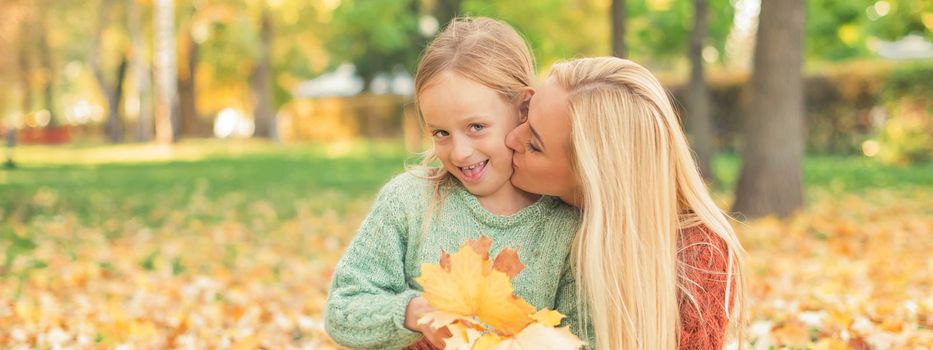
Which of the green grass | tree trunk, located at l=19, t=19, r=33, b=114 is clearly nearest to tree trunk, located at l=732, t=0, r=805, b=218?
the green grass

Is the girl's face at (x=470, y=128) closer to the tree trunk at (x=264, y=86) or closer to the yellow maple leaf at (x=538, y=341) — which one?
the yellow maple leaf at (x=538, y=341)

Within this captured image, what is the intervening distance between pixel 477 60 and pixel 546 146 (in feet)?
0.99

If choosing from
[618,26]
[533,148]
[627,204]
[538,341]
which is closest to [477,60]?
[533,148]

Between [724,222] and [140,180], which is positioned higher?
[724,222]

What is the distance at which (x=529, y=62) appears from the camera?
2.50 meters

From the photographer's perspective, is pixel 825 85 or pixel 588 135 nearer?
pixel 588 135

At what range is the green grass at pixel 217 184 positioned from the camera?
31.9 feet

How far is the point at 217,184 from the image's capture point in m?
12.9

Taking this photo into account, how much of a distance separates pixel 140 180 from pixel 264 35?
19218 mm

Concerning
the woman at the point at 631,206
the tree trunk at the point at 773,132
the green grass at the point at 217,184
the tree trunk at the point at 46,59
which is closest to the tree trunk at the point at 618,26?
the tree trunk at the point at 773,132

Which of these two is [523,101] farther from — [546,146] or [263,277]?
[263,277]

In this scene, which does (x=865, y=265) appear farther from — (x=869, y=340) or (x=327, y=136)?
(x=327, y=136)

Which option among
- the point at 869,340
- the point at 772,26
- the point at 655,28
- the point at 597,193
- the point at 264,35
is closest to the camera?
the point at 597,193

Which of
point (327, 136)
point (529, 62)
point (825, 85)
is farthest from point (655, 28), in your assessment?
point (327, 136)
